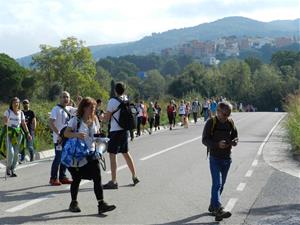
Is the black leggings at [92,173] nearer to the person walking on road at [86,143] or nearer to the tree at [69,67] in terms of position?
the person walking on road at [86,143]

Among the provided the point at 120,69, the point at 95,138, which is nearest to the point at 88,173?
the point at 95,138

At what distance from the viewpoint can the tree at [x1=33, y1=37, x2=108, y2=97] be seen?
275ft

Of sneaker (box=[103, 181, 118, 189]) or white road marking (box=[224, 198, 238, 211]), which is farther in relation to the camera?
sneaker (box=[103, 181, 118, 189])

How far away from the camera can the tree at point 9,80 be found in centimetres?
8225

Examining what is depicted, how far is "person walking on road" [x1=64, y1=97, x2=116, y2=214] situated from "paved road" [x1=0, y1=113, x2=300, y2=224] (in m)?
0.21

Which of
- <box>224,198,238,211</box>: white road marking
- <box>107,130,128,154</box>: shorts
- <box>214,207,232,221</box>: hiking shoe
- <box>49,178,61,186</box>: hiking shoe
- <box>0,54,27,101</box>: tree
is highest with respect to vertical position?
<box>0,54,27,101</box>: tree

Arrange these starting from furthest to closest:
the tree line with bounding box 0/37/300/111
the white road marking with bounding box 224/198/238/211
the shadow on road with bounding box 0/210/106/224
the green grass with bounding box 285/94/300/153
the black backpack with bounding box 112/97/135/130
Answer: the tree line with bounding box 0/37/300/111 → the green grass with bounding box 285/94/300/153 → the black backpack with bounding box 112/97/135/130 → the white road marking with bounding box 224/198/238/211 → the shadow on road with bounding box 0/210/106/224

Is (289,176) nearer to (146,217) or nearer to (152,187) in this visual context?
(152,187)

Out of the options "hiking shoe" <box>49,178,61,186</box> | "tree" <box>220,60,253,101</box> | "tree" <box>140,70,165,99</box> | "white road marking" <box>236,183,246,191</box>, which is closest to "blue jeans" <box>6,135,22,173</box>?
"hiking shoe" <box>49,178,61,186</box>

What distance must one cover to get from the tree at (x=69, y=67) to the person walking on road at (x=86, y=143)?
74.1 meters

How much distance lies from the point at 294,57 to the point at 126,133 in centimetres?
13636

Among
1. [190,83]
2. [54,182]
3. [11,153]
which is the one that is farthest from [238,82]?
[54,182]

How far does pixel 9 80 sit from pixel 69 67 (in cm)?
916

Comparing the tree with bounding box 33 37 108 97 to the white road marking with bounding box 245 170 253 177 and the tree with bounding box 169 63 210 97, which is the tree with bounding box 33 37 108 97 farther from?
the white road marking with bounding box 245 170 253 177
